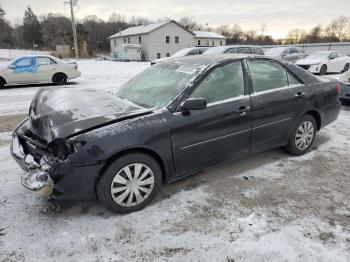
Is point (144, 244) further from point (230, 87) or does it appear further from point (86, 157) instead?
point (230, 87)

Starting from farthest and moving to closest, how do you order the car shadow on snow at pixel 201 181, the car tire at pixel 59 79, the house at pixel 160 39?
the house at pixel 160 39
the car tire at pixel 59 79
the car shadow on snow at pixel 201 181

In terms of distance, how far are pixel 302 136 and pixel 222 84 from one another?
68.8 inches

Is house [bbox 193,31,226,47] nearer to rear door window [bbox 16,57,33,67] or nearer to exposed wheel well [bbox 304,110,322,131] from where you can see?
rear door window [bbox 16,57,33,67]

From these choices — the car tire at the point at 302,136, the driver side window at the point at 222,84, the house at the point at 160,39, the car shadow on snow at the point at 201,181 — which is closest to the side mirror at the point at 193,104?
the driver side window at the point at 222,84

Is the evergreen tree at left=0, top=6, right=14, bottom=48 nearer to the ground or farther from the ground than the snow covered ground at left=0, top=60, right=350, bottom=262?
farther from the ground

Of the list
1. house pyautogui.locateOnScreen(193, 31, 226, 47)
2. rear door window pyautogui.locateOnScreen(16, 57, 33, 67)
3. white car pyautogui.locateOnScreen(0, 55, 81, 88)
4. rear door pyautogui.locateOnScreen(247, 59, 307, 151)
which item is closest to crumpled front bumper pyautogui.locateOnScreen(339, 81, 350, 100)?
rear door pyautogui.locateOnScreen(247, 59, 307, 151)

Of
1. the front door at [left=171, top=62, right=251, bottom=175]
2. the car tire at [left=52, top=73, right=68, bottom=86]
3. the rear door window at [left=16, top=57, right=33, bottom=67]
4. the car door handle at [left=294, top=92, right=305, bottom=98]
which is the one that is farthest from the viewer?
the car tire at [left=52, top=73, right=68, bottom=86]

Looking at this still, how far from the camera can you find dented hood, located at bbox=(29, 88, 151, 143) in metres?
2.93

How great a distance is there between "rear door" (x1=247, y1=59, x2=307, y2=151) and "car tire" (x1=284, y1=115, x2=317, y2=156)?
155 mm

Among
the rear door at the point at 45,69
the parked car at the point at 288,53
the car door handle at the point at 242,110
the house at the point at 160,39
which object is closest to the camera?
the car door handle at the point at 242,110

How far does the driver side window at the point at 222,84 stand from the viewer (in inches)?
139

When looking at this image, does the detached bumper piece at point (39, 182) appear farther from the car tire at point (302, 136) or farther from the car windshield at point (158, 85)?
the car tire at point (302, 136)

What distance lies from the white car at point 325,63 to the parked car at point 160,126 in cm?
1174

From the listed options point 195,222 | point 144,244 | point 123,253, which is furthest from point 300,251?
point 123,253
